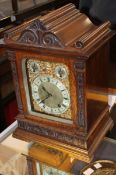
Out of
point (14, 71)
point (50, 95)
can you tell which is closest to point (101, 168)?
point (50, 95)

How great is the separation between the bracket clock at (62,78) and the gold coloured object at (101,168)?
6 cm

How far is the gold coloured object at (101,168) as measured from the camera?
84cm

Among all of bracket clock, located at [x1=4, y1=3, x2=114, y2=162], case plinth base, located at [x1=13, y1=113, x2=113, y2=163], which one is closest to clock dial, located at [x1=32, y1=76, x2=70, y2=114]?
bracket clock, located at [x1=4, y1=3, x2=114, y2=162]

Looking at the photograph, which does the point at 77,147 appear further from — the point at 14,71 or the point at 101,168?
the point at 14,71

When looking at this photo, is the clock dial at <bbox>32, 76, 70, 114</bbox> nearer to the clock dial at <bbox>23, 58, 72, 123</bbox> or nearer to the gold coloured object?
the clock dial at <bbox>23, 58, 72, 123</bbox>

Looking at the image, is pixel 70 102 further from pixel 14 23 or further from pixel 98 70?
pixel 14 23

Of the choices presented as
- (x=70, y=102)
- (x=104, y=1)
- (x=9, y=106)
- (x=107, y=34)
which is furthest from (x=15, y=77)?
(x=9, y=106)

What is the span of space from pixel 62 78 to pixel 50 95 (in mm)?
79

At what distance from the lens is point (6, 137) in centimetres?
104

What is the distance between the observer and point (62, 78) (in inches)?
29.7

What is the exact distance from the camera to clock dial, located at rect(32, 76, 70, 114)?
0.78 m

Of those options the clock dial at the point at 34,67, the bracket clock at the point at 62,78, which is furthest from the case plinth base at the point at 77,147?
the clock dial at the point at 34,67

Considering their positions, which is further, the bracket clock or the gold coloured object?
the gold coloured object

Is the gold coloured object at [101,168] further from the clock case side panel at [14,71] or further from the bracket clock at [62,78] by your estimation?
the clock case side panel at [14,71]
